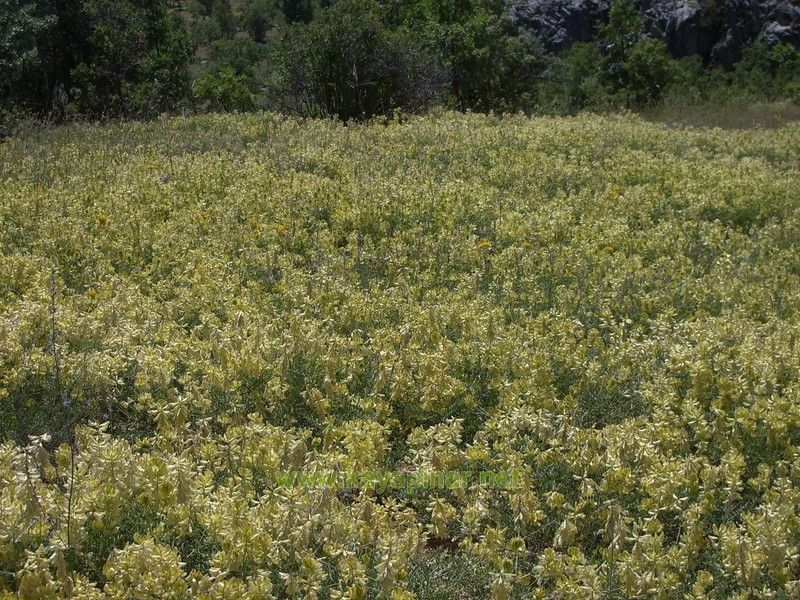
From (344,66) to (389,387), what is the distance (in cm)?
1198

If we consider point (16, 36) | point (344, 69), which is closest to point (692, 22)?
point (344, 69)

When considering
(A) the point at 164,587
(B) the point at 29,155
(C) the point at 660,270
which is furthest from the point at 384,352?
(B) the point at 29,155

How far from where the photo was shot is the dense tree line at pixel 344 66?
15289mm

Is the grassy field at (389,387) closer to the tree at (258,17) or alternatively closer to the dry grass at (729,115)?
the dry grass at (729,115)

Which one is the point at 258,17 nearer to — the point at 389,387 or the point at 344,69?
the point at 344,69

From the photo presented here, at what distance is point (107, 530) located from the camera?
2.81 metres

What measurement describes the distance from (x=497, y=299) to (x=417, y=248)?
1151 millimetres

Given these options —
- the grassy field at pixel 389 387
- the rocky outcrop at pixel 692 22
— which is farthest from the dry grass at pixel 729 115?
the rocky outcrop at pixel 692 22

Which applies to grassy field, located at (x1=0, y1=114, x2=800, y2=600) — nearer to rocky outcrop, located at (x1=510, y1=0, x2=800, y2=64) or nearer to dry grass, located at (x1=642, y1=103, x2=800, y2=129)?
dry grass, located at (x1=642, y1=103, x2=800, y2=129)

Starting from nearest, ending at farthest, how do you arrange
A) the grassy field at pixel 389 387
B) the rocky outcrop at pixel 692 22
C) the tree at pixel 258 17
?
1. the grassy field at pixel 389 387
2. the rocky outcrop at pixel 692 22
3. the tree at pixel 258 17

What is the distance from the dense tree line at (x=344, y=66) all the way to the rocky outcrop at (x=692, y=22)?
33.0 metres

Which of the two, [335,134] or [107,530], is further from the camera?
[335,134]

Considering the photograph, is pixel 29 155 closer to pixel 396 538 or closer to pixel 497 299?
pixel 497 299

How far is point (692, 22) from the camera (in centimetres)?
6962
